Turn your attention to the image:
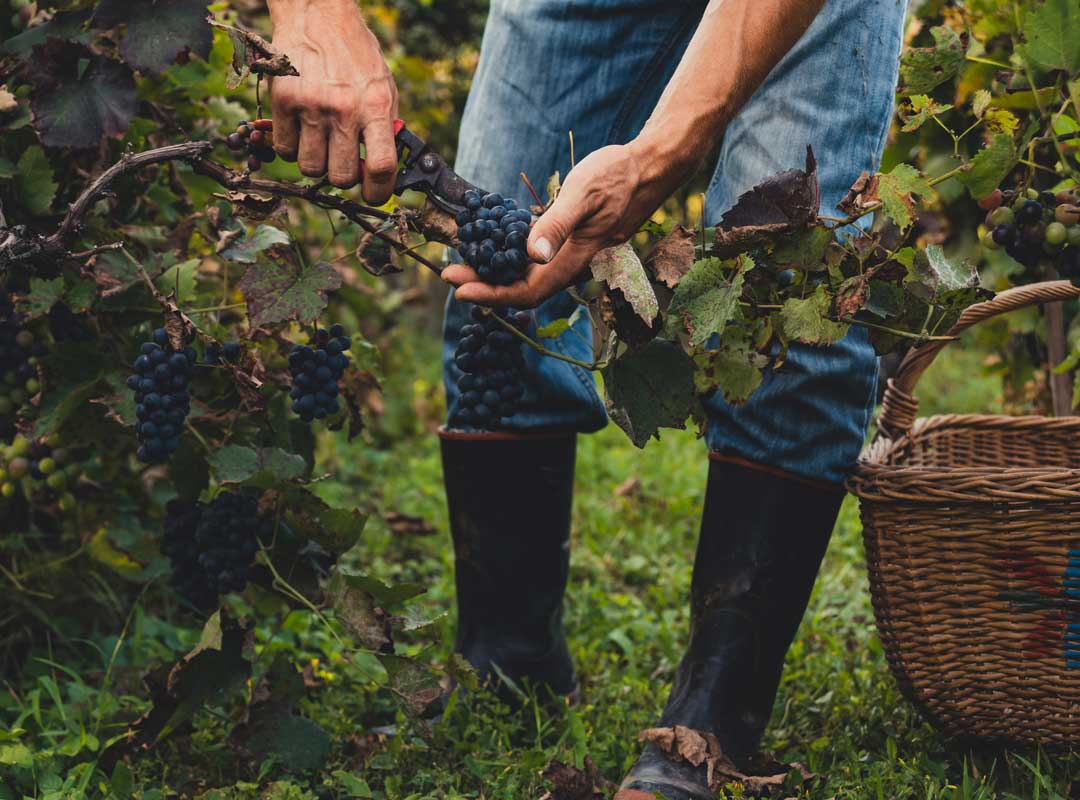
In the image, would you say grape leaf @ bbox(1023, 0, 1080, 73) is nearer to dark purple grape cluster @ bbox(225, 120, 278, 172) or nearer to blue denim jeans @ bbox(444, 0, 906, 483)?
blue denim jeans @ bbox(444, 0, 906, 483)

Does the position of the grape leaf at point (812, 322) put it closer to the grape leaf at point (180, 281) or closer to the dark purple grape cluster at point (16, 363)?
the grape leaf at point (180, 281)

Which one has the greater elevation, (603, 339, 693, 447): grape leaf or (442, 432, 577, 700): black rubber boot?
(603, 339, 693, 447): grape leaf

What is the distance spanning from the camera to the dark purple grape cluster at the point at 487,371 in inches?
54.8

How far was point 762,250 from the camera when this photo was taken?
132cm

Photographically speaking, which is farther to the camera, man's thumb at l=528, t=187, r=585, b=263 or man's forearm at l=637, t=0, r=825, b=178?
man's forearm at l=637, t=0, r=825, b=178

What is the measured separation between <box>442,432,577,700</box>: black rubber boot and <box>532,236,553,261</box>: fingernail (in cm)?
68

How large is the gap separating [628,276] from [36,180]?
0.94 meters

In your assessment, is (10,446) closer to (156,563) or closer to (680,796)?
(156,563)

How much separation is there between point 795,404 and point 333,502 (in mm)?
1842

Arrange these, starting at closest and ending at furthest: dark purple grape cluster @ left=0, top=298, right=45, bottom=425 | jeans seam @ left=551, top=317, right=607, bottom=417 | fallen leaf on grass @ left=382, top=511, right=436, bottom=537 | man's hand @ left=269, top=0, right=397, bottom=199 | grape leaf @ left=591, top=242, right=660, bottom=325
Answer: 1. grape leaf @ left=591, top=242, right=660, bottom=325
2. man's hand @ left=269, top=0, right=397, bottom=199
3. dark purple grape cluster @ left=0, top=298, right=45, bottom=425
4. jeans seam @ left=551, top=317, right=607, bottom=417
5. fallen leaf on grass @ left=382, top=511, right=436, bottom=537

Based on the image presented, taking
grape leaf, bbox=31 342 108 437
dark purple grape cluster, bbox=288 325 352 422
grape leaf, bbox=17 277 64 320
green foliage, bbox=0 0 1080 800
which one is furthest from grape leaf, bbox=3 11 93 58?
dark purple grape cluster, bbox=288 325 352 422

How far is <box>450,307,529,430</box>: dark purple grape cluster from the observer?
1393 millimetres

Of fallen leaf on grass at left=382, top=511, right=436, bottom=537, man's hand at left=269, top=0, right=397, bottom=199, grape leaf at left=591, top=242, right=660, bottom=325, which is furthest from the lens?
fallen leaf on grass at left=382, top=511, right=436, bottom=537

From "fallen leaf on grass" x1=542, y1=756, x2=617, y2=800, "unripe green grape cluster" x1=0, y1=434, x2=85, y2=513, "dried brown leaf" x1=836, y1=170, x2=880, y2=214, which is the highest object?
"dried brown leaf" x1=836, y1=170, x2=880, y2=214
